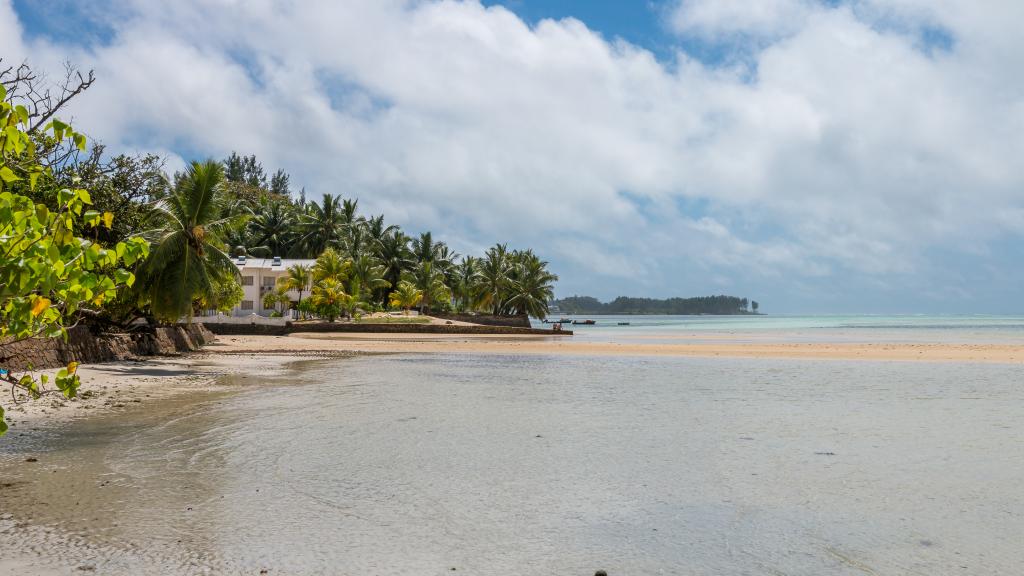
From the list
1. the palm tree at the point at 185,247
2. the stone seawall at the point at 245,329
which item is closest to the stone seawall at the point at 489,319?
the stone seawall at the point at 245,329

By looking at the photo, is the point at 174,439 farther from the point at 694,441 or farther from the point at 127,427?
the point at 694,441

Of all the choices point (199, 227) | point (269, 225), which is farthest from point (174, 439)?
point (269, 225)

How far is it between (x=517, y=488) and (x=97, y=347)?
64.3 ft

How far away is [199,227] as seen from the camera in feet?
84.5

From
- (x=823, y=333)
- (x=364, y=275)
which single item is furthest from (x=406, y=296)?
(x=823, y=333)

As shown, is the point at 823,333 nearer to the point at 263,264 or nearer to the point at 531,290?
the point at 531,290

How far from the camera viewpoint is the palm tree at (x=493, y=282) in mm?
80688

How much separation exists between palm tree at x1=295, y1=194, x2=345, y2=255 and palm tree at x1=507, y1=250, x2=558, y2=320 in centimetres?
2022

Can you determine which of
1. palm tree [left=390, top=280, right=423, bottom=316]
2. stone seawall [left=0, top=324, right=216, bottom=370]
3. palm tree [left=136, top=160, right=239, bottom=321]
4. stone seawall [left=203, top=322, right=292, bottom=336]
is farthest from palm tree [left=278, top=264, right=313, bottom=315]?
palm tree [left=136, top=160, right=239, bottom=321]

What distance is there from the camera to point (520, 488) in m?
8.15

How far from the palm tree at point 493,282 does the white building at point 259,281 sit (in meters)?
22.8

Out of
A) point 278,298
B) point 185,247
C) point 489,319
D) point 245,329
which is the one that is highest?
point 185,247

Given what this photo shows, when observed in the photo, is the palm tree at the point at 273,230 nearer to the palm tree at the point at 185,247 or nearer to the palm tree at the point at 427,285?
the palm tree at the point at 427,285

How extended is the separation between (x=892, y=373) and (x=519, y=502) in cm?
2202
